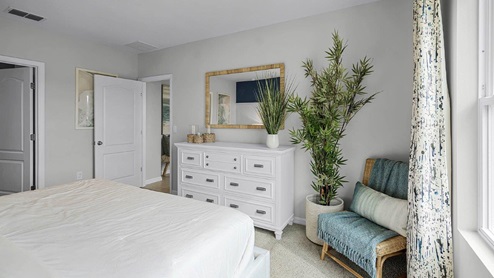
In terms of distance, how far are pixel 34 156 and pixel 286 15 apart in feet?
12.5

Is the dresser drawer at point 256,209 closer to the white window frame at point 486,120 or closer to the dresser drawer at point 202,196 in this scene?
the dresser drawer at point 202,196

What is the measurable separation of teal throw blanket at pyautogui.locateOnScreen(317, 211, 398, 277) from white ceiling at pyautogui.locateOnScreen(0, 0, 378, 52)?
7.07 feet

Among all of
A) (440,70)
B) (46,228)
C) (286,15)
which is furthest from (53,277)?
(286,15)

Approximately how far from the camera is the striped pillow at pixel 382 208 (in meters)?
1.79

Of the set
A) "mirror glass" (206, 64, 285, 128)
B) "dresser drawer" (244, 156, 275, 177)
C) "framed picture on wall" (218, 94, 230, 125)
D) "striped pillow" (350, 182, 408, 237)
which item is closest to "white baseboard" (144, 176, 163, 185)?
"mirror glass" (206, 64, 285, 128)

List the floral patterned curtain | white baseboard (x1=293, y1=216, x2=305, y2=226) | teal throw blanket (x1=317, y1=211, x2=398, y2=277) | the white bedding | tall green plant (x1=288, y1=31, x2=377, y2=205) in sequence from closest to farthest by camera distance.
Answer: the white bedding
the floral patterned curtain
teal throw blanket (x1=317, y1=211, x2=398, y2=277)
tall green plant (x1=288, y1=31, x2=377, y2=205)
white baseboard (x1=293, y1=216, x2=305, y2=226)

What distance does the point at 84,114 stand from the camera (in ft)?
12.5

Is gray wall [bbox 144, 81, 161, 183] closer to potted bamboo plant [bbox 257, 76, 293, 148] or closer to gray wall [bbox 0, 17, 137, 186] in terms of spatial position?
gray wall [bbox 0, 17, 137, 186]

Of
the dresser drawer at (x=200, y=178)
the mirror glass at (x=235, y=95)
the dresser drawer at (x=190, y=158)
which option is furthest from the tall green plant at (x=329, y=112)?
the dresser drawer at (x=190, y=158)

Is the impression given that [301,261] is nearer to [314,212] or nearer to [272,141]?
[314,212]

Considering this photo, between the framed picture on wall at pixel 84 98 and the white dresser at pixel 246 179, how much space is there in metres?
1.86

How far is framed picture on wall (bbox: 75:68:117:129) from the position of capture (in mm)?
3730

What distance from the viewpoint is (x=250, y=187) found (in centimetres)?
271

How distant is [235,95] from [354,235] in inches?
87.6
